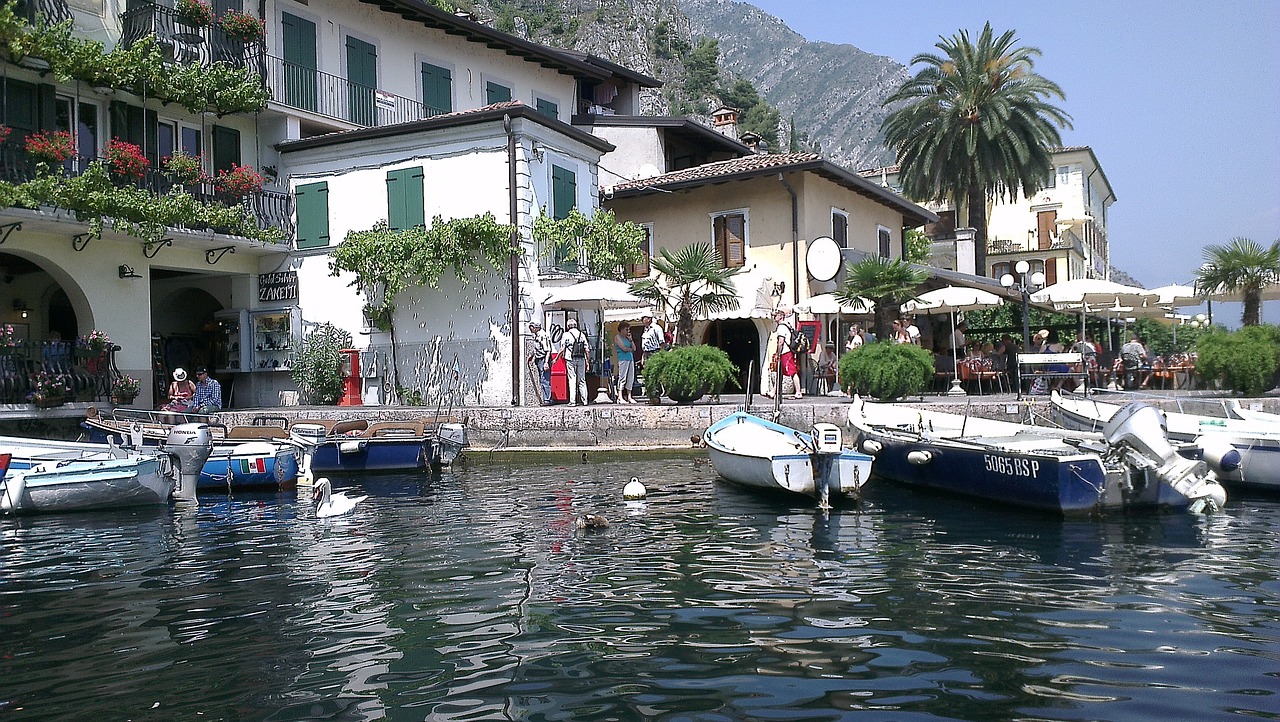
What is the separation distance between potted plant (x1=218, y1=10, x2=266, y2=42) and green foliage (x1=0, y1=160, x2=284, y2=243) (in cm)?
385

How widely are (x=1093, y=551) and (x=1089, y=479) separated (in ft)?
5.77

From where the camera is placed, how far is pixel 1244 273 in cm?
2491

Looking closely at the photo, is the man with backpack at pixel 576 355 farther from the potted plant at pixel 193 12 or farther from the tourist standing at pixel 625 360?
the potted plant at pixel 193 12

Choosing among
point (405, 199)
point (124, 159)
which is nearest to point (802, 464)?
point (405, 199)

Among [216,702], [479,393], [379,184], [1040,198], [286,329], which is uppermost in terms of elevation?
[1040,198]

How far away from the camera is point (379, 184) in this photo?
2398 centimetres

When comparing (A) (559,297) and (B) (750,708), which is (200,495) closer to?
(A) (559,297)

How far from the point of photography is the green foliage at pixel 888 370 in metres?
19.2

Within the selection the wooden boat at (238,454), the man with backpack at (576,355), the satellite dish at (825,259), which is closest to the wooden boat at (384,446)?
the wooden boat at (238,454)

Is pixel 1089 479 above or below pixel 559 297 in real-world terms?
below

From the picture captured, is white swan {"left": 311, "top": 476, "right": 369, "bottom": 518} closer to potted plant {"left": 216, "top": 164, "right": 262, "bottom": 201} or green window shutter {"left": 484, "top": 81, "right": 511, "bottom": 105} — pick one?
potted plant {"left": 216, "top": 164, "right": 262, "bottom": 201}

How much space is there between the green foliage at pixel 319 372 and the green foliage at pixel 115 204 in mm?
3429

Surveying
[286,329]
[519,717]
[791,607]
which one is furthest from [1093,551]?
[286,329]

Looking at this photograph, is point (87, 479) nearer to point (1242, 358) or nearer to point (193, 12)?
point (193, 12)
